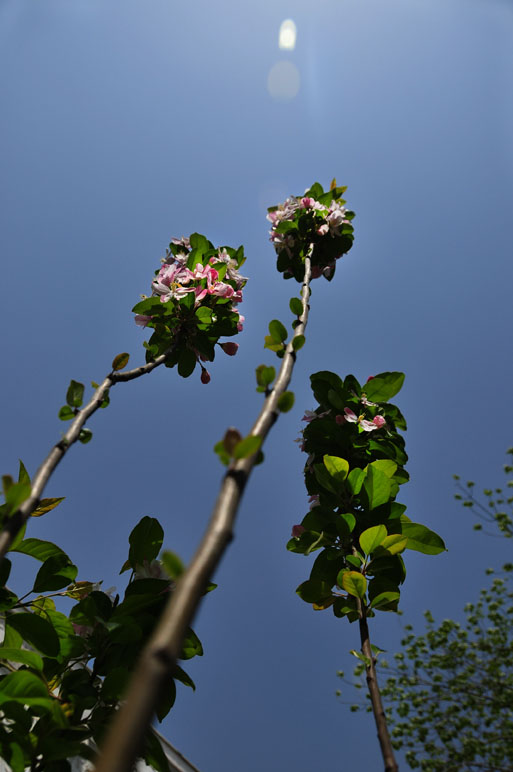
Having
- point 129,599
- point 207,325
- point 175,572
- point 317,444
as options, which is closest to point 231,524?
point 175,572

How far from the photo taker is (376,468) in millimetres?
1708

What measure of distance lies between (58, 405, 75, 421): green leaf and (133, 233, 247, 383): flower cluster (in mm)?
1139

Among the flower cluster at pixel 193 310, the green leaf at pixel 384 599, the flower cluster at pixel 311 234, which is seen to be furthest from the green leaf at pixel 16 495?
the flower cluster at pixel 311 234

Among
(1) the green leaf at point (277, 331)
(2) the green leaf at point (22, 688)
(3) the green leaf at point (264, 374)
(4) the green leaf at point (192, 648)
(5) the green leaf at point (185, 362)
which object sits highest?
(5) the green leaf at point (185, 362)

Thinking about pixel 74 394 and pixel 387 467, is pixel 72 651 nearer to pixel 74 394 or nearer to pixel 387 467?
pixel 74 394

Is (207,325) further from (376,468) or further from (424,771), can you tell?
(424,771)

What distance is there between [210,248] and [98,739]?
221 cm

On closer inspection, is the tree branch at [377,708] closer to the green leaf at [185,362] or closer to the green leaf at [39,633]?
the green leaf at [39,633]

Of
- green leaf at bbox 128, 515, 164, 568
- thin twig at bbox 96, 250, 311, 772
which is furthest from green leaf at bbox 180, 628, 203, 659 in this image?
thin twig at bbox 96, 250, 311, 772

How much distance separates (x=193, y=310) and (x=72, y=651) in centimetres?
147

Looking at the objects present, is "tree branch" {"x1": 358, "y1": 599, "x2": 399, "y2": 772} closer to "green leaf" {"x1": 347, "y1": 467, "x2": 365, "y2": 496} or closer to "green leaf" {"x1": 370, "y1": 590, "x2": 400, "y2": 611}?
"green leaf" {"x1": 370, "y1": 590, "x2": 400, "y2": 611}

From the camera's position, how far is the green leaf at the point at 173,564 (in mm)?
396

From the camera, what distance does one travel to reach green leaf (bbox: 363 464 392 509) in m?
1.64

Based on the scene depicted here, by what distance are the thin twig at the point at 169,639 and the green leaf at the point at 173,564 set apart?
0.01 metres
